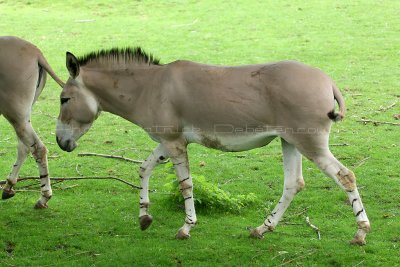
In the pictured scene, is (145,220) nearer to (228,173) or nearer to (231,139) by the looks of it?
(231,139)

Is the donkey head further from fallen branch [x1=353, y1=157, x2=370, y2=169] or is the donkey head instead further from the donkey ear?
fallen branch [x1=353, y1=157, x2=370, y2=169]

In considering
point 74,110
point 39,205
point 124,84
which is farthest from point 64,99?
point 39,205

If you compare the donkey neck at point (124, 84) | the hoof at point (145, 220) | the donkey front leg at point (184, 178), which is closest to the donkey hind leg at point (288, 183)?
the donkey front leg at point (184, 178)

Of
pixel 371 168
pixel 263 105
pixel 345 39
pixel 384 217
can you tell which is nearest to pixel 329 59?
pixel 345 39

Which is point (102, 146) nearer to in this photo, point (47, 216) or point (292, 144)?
point (47, 216)

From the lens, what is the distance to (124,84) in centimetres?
683

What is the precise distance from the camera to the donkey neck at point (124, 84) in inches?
267

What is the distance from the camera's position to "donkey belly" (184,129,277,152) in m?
6.43

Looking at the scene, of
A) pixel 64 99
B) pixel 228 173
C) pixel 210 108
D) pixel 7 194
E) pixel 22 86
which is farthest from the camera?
pixel 228 173

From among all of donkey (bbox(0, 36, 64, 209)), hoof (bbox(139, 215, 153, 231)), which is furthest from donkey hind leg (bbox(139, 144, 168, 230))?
donkey (bbox(0, 36, 64, 209))

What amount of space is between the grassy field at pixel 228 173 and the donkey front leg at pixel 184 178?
134 mm

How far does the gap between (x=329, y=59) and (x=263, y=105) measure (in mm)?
8748

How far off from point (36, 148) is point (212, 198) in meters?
1.97

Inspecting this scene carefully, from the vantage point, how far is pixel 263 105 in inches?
248
